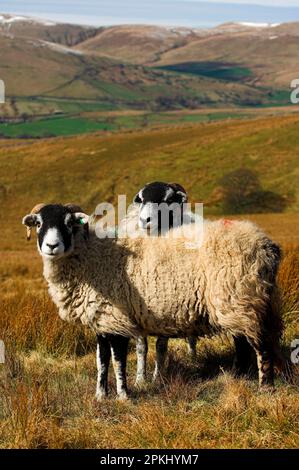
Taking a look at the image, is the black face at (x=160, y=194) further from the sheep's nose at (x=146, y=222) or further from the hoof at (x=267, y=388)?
the hoof at (x=267, y=388)

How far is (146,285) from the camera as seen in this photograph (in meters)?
7.30

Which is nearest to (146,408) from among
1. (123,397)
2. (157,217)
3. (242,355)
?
(123,397)

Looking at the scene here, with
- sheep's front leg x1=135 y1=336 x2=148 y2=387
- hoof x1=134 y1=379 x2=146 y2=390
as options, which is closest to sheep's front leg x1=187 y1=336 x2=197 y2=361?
sheep's front leg x1=135 y1=336 x2=148 y2=387

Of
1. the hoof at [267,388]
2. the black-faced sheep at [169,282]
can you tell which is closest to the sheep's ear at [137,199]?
the black-faced sheep at [169,282]

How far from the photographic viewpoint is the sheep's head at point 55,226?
23.3ft

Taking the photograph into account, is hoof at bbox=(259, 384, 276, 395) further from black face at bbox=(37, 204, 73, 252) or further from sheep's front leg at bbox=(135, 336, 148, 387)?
black face at bbox=(37, 204, 73, 252)

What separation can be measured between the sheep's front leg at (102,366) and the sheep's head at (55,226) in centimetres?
117

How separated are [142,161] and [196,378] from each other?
65909mm

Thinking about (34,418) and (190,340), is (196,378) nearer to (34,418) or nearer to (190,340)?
(190,340)

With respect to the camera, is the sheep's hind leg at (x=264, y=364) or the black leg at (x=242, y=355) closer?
the sheep's hind leg at (x=264, y=364)

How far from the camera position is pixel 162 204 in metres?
9.31

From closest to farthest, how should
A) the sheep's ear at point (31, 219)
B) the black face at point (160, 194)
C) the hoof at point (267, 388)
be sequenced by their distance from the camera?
the hoof at point (267, 388)
the sheep's ear at point (31, 219)
the black face at point (160, 194)

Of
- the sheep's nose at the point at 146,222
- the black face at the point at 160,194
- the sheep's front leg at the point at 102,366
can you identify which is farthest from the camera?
the black face at the point at 160,194
